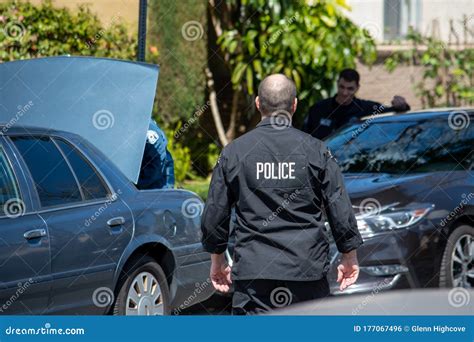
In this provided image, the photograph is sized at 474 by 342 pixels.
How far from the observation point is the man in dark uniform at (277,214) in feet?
14.0

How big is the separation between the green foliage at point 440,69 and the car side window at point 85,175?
9.27 m

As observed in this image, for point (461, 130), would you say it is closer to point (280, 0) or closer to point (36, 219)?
point (36, 219)

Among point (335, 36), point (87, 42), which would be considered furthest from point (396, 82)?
point (87, 42)

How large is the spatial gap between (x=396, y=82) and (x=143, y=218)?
934 cm

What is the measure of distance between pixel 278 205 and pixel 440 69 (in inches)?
433

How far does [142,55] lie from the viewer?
7664 millimetres

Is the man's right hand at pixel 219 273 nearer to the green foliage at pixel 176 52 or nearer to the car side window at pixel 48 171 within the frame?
the car side window at pixel 48 171

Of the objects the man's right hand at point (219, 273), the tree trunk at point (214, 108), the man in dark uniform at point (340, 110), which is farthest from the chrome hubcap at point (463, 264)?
the tree trunk at point (214, 108)

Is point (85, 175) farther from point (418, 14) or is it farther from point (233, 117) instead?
point (418, 14)

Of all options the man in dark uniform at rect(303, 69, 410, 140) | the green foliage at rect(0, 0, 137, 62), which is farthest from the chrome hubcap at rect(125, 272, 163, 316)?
the green foliage at rect(0, 0, 137, 62)

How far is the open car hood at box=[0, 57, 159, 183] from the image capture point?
20.9ft

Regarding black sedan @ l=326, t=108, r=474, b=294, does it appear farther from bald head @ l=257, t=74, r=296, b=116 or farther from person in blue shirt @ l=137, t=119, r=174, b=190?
bald head @ l=257, t=74, r=296, b=116

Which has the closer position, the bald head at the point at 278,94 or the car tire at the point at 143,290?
the bald head at the point at 278,94

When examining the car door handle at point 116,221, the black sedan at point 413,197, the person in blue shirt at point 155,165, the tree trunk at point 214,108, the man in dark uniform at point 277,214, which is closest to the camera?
the man in dark uniform at point 277,214
